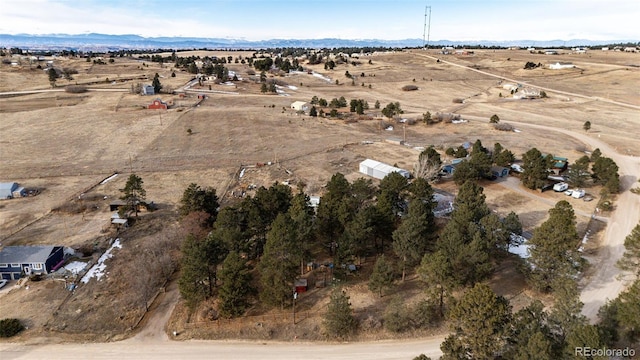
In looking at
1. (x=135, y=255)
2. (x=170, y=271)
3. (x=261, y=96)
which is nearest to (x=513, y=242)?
(x=170, y=271)

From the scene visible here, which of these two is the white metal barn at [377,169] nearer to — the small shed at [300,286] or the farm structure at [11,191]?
the small shed at [300,286]

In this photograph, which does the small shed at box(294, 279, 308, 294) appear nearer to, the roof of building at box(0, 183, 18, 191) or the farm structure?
the farm structure

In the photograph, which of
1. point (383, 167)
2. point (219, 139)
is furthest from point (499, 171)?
point (219, 139)

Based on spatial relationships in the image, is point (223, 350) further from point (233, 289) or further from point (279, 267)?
point (279, 267)

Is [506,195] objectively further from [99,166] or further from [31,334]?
[99,166]

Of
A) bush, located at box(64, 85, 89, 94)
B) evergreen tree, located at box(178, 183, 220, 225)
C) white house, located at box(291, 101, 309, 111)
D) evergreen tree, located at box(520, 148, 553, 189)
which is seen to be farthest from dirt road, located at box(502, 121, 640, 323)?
bush, located at box(64, 85, 89, 94)

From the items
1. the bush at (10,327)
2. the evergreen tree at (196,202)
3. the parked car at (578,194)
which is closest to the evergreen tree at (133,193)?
the evergreen tree at (196,202)
